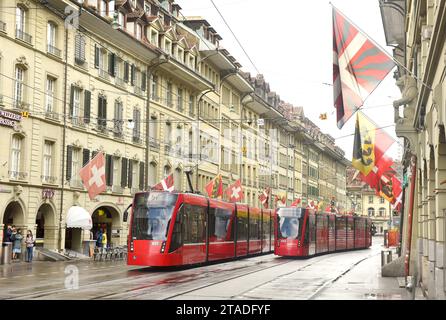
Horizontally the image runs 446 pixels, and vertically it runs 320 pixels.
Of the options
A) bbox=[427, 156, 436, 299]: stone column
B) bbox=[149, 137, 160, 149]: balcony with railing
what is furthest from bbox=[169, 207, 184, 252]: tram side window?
bbox=[149, 137, 160, 149]: balcony with railing

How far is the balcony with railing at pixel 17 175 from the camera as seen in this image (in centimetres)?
3354

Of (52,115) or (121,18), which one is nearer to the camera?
(52,115)

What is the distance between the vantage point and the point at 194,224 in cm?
2947

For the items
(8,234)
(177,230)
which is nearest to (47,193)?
(8,234)

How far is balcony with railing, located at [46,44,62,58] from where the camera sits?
3678 centimetres

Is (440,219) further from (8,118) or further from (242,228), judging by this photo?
(242,228)

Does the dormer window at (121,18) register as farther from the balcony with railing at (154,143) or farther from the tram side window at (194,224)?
the tram side window at (194,224)

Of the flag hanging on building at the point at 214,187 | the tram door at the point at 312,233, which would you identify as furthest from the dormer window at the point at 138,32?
the tram door at the point at 312,233

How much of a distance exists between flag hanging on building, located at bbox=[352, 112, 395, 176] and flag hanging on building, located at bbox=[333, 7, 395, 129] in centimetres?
Answer: 991

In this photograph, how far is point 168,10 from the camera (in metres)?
55.0

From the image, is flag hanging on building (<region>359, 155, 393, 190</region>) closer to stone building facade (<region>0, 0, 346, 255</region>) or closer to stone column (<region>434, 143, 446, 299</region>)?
stone building facade (<region>0, 0, 346, 255</region>)

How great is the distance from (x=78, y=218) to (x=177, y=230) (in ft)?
37.8
